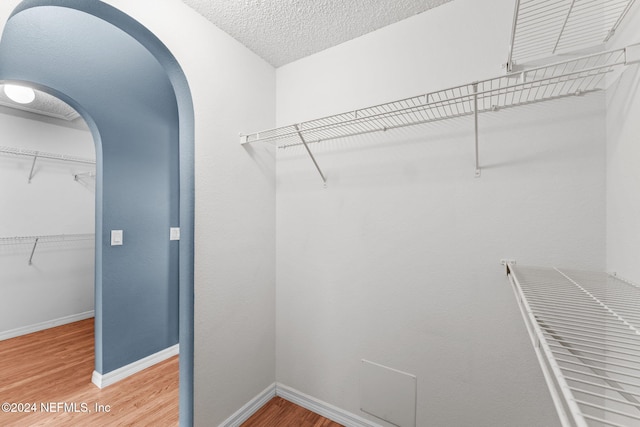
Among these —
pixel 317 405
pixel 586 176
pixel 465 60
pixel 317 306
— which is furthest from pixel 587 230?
pixel 317 405

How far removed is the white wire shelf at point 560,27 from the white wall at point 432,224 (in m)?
0.08

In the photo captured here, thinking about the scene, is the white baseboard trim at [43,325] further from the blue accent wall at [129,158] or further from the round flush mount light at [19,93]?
the round flush mount light at [19,93]

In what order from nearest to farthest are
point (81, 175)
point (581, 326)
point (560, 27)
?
point (581, 326)
point (560, 27)
point (81, 175)

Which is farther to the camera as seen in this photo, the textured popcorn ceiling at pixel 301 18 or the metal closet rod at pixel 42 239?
the metal closet rod at pixel 42 239

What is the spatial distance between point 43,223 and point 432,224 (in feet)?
12.7

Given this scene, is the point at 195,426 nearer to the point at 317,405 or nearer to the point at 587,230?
the point at 317,405

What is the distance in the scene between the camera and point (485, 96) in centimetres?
123

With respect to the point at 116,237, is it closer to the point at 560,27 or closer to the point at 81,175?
the point at 81,175

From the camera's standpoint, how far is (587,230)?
1.11 meters

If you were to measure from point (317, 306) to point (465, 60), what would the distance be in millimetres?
1547

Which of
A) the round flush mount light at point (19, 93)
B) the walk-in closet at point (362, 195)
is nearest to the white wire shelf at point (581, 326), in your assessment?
the walk-in closet at point (362, 195)

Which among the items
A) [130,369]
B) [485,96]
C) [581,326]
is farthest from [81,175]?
[581,326]

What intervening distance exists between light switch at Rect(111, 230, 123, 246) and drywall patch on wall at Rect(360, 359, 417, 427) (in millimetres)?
1896

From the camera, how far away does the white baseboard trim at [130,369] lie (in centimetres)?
196
